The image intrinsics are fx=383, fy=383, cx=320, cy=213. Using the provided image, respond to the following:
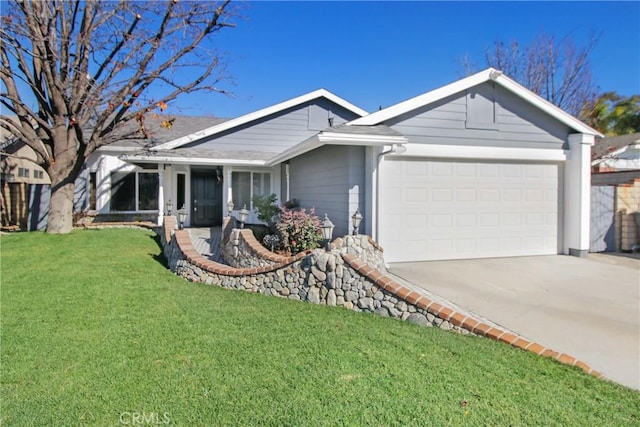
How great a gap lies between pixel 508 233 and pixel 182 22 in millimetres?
11872

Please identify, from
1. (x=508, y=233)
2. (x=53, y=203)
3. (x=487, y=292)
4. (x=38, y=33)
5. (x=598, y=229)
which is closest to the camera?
(x=487, y=292)

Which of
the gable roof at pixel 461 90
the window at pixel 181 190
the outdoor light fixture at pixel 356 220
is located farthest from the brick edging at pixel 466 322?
the window at pixel 181 190

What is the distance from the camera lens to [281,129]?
15.5 m

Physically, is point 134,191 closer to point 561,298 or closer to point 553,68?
point 561,298

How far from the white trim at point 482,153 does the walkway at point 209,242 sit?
538cm

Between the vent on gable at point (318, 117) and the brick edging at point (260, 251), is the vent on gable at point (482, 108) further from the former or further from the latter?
the vent on gable at point (318, 117)

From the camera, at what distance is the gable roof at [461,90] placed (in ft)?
26.6

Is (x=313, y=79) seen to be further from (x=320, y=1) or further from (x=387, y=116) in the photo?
(x=387, y=116)

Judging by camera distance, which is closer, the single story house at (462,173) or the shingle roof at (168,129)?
the single story house at (462,173)

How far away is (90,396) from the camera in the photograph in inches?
129

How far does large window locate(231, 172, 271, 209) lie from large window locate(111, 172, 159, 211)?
3.85 metres

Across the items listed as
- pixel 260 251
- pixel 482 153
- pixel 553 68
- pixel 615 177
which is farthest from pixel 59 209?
pixel 553 68

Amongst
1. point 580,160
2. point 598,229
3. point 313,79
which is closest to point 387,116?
point 580,160

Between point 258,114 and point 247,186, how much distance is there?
2866mm
